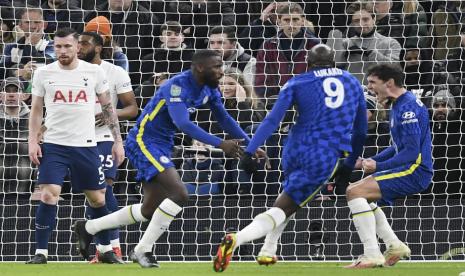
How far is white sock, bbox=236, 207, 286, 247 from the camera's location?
9891 millimetres

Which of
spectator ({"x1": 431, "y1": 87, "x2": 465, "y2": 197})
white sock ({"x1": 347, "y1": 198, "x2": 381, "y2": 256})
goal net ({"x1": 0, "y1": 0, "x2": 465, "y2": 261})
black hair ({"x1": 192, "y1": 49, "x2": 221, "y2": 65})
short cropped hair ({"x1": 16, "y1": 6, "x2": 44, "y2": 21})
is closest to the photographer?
white sock ({"x1": 347, "y1": 198, "x2": 381, "y2": 256})

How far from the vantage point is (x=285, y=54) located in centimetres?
1522

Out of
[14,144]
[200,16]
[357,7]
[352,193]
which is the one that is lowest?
[14,144]

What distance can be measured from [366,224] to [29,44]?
6322mm

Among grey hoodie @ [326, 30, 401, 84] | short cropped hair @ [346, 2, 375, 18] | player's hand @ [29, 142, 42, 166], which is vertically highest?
short cropped hair @ [346, 2, 375, 18]

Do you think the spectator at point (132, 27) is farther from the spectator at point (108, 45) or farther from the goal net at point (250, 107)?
the spectator at point (108, 45)

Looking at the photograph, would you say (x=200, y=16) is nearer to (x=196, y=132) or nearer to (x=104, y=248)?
(x=104, y=248)

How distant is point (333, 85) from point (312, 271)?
5.49ft

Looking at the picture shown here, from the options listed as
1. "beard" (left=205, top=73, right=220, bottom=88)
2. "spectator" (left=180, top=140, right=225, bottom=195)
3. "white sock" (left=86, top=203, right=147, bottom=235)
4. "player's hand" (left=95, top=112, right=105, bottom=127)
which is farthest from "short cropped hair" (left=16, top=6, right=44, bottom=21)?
"beard" (left=205, top=73, right=220, bottom=88)

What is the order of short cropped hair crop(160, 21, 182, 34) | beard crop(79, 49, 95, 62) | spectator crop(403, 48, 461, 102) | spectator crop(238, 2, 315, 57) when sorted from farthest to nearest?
1. spectator crop(238, 2, 315, 57)
2. short cropped hair crop(160, 21, 182, 34)
3. spectator crop(403, 48, 461, 102)
4. beard crop(79, 49, 95, 62)

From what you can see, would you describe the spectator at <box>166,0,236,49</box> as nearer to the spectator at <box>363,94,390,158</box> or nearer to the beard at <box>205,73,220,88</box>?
the spectator at <box>363,94,390,158</box>

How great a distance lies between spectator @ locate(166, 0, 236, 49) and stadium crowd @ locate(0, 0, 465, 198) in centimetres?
2

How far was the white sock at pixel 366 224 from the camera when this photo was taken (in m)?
10.6

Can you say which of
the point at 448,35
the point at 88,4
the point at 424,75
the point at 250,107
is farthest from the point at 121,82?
the point at 448,35
